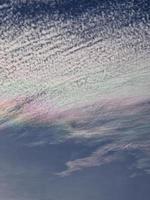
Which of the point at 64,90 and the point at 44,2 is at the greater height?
the point at 64,90

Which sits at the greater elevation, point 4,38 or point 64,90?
point 64,90

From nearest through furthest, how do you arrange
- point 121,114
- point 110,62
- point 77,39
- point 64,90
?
point 77,39
point 110,62
point 64,90
point 121,114

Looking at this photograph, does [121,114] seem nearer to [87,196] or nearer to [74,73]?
[74,73]

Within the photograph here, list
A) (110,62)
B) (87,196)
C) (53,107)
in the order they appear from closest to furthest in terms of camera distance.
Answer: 1. (110,62)
2. (53,107)
3. (87,196)

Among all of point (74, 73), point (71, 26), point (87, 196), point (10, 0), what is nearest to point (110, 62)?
point (74, 73)

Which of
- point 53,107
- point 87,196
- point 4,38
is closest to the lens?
point 4,38

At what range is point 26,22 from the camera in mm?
7934

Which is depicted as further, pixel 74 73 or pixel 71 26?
pixel 74 73

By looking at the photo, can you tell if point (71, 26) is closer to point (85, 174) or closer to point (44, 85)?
point (44, 85)

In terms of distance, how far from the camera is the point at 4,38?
8.24 m

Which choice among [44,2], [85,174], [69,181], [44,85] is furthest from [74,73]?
[69,181]

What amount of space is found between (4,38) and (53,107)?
6.87 metres

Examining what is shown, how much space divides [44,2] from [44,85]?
4925 millimetres

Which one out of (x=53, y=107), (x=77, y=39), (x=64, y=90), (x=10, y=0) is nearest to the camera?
(x=10, y=0)
